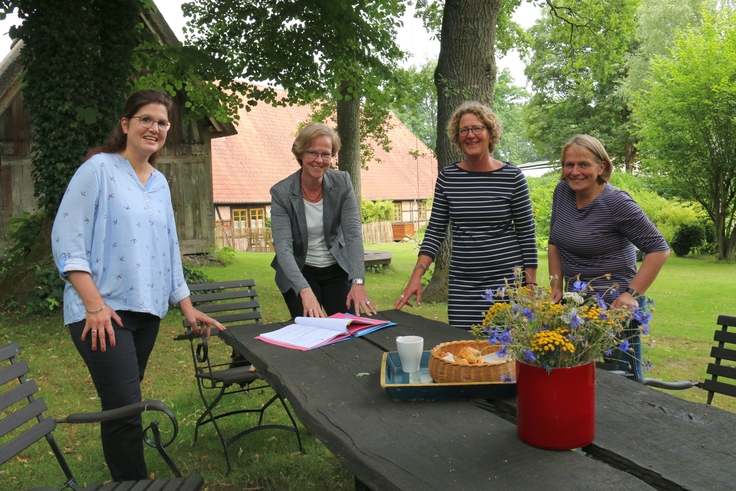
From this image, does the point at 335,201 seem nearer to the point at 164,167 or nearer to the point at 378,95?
the point at 378,95

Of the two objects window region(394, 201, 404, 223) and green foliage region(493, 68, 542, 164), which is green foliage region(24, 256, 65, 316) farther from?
green foliage region(493, 68, 542, 164)

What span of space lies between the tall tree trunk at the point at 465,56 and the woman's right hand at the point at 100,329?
6556 millimetres

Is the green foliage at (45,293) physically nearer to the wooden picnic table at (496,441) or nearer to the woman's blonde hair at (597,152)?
the wooden picnic table at (496,441)

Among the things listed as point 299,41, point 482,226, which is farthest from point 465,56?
point 482,226

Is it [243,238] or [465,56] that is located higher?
[465,56]

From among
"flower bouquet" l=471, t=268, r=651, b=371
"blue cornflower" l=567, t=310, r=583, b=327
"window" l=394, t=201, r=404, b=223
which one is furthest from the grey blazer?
"window" l=394, t=201, r=404, b=223

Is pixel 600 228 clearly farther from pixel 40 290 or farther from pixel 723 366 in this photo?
pixel 40 290

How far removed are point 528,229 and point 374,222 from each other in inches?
1032

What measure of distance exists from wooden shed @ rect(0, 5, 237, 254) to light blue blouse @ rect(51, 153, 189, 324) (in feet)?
36.5

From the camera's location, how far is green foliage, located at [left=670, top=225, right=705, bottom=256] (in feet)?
61.5

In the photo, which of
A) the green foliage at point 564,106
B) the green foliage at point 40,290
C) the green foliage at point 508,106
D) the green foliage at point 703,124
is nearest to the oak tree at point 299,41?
the green foliage at point 40,290

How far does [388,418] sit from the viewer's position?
1.98 m

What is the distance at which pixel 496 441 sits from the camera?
1771 millimetres

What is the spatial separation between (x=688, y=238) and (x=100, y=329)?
19.4 metres
